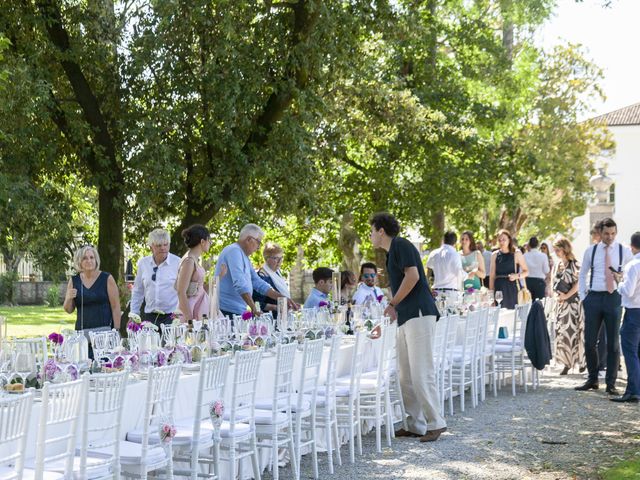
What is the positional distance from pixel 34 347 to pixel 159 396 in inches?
48.5

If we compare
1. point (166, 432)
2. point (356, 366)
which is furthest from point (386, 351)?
point (166, 432)

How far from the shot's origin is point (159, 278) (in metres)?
9.81

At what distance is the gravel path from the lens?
8.16 meters

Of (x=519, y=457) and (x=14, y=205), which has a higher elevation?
(x=14, y=205)

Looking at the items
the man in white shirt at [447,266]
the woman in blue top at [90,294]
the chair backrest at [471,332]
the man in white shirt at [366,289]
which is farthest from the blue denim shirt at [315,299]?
the man in white shirt at [447,266]

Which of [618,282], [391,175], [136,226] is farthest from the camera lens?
[391,175]

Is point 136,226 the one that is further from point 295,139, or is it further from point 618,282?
point 618,282

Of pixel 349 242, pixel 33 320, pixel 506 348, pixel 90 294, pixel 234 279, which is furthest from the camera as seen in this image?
pixel 33 320

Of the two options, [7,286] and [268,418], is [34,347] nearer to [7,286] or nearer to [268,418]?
[268,418]

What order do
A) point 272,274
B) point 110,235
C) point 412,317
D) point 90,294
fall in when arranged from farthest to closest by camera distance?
point 110,235 → point 272,274 → point 90,294 → point 412,317

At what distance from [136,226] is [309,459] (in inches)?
312

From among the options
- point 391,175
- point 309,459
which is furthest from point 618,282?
point 391,175

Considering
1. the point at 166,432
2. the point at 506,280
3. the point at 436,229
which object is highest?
the point at 436,229

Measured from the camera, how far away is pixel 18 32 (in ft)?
48.3
